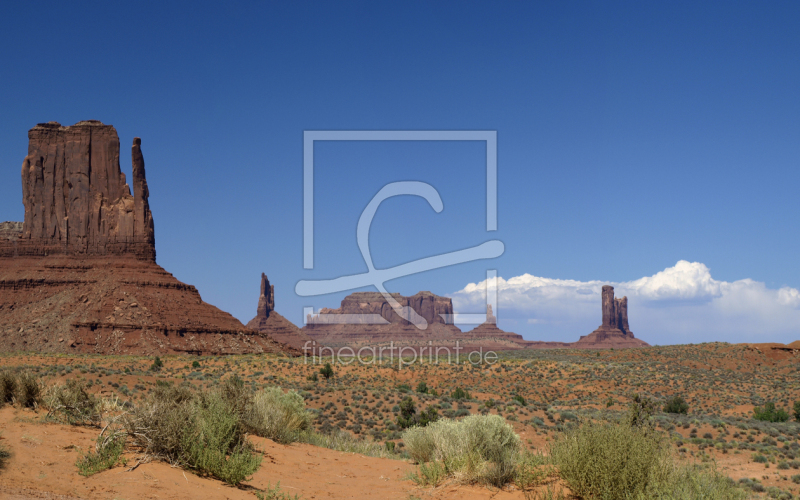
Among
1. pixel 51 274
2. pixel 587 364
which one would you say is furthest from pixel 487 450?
pixel 51 274

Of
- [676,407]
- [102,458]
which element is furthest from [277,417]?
[676,407]

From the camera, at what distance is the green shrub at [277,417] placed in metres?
13.1

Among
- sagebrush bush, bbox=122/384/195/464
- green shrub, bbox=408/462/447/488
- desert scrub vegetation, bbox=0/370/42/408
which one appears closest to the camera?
sagebrush bush, bbox=122/384/195/464

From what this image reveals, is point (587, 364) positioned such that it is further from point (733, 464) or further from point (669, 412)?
point (733, 464)

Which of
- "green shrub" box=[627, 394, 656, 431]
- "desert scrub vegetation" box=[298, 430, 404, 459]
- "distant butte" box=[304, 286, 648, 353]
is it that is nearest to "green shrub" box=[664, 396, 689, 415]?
"green shrub" box=[627, 394, 656, 431]

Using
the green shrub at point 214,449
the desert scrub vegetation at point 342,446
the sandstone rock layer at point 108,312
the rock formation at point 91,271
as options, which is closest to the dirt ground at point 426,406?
the green shrub at point 214,449

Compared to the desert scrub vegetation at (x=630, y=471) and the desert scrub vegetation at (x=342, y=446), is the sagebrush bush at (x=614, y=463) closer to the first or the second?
the desert scrub vegetation at (x=630, y=471)

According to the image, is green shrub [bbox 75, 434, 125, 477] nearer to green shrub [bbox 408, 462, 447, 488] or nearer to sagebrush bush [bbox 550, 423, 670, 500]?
green shrub [bbox 408, 462, 447, 488]

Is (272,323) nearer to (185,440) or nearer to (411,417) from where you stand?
(411,417)

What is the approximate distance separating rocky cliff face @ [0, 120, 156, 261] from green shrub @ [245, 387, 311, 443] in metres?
65.8

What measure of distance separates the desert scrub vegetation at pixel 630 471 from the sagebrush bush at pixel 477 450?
1.38m

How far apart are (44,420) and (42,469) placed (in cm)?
276

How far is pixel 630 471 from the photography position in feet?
23.7

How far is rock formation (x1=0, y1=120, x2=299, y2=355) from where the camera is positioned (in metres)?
60.4
